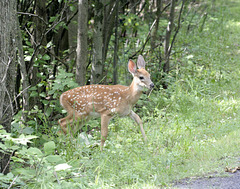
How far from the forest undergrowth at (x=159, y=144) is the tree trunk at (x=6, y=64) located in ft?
0.96

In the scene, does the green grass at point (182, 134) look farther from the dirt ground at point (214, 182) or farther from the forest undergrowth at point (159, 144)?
the dirt ground at point (214, 182)

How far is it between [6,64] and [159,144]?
2471mm

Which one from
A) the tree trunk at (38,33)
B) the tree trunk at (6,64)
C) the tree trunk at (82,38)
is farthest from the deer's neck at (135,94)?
the tree trunk at (6,64)

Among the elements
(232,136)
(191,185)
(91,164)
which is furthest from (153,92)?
(191,185)

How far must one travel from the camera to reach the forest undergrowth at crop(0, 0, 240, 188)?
3.92 metres

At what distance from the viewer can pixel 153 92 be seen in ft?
27.6

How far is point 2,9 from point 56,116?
3.44m

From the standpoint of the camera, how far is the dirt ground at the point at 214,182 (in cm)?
400

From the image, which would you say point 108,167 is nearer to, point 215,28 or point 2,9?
point 2,9

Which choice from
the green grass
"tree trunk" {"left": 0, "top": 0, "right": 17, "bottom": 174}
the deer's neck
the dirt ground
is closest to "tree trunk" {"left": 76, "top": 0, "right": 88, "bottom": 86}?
the deer's neck

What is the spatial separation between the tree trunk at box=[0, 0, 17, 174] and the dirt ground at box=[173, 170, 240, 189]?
1.93 meters

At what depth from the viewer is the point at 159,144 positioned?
5.43m

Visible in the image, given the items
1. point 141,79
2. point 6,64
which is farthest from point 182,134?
point 6,64

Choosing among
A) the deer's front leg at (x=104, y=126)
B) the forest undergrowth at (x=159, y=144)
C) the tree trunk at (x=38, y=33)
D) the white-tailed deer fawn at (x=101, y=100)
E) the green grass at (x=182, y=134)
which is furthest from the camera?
the tree trunk at (x=38, y=33)
